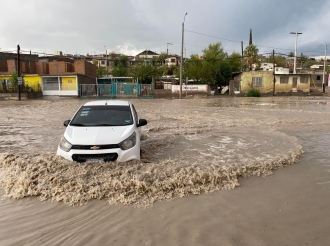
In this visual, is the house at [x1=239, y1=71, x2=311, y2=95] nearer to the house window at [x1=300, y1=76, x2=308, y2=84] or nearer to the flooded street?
the house window at [x1=300, y1=76, x2=308, y2=84]

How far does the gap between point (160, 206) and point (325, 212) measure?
97.5 inches

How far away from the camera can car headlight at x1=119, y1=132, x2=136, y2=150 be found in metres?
5.70

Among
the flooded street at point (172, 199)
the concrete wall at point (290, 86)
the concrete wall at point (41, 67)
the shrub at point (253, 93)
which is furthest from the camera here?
the concrete wall at point (41, 67)

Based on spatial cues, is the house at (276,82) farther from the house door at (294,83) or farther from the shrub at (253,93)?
the shrub at (253,93)

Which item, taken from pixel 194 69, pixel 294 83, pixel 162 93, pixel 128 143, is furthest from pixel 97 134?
pixel 294 83

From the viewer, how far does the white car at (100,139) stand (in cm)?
551

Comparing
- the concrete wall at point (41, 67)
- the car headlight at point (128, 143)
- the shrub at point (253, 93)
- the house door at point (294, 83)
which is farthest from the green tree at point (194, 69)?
the car headlight at point (128, 143)

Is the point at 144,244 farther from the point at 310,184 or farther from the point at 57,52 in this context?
the point at 57,52

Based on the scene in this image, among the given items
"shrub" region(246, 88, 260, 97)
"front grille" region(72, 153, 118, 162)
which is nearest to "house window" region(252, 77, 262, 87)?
"shrub" region(246, 88, 260, 97)

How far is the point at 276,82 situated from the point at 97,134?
128 ft

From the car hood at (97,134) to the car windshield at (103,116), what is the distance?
1.12 ft

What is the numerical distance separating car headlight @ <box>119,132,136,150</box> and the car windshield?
66 centimetres

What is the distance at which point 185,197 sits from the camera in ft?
15.8

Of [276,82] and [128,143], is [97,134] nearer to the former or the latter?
[128,143]
